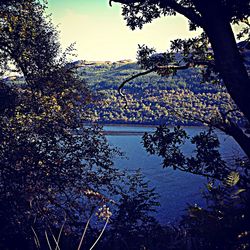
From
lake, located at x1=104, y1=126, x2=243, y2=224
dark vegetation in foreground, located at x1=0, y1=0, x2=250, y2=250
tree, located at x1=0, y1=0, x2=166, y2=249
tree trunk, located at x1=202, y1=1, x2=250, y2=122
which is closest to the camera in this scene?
tree trunk, located at x1=202, y1=1, x2=250, y2=122

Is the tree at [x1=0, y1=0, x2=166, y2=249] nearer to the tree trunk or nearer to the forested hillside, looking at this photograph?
the tree trunk

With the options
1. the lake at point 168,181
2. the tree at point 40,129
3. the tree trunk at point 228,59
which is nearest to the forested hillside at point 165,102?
the lake at point 168,181

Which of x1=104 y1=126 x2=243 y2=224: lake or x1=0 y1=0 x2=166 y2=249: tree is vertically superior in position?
x1=0 y1=0 x2=166 y2=249: tree

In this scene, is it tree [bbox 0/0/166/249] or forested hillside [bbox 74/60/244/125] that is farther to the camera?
forested hillside [bbox 74/60/244/125]

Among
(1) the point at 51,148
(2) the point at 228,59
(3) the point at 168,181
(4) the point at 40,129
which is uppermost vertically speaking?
(2) the point at 228,59

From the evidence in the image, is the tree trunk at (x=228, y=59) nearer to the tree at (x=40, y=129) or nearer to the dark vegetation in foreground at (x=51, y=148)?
the dark vegetation in foreground at (x=51, y=148)

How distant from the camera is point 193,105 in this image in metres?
74.2

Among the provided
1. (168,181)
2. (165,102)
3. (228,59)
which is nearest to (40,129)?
(228,59)

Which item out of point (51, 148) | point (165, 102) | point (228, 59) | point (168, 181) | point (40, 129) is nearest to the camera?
point (228, 59)

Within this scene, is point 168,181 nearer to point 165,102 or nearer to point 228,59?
point 228,59

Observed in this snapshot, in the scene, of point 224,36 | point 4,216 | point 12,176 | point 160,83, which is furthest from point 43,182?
point 160,83

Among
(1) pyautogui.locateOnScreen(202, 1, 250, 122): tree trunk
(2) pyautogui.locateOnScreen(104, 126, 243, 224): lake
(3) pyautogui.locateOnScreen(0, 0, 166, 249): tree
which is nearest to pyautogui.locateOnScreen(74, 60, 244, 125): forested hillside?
(2) pyautogui.locateOnScreen(104, 126, 243, 224): lake

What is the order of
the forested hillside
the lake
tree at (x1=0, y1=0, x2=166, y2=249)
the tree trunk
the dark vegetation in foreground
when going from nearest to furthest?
the tree trunk < the dark vegetation in foreground < tree at (x1=0, y1=0, x2=166, y2=249) < the lake < the forested hillside

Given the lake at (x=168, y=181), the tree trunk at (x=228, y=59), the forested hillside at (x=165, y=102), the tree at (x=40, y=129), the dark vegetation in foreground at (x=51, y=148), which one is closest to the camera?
the tree trunk at (x=228, y=59)
